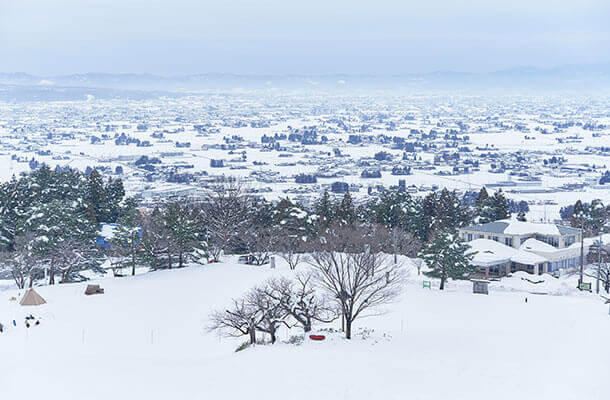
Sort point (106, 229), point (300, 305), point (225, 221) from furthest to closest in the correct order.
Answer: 1. point (106, 229)
2. point (225, 221)
3. point (300, 305)

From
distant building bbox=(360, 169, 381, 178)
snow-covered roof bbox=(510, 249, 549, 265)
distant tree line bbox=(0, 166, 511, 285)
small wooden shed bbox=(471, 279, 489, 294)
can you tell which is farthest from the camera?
distant building bbox=(360, 169, 381, 178)

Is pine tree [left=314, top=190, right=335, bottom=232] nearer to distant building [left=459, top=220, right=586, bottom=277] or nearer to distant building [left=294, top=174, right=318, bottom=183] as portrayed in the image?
distant building [left=459, top=220, right=586, bottom=277]

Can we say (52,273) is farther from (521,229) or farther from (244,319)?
(521,229)

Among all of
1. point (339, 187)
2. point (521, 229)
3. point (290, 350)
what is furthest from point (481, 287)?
point (339, 187)

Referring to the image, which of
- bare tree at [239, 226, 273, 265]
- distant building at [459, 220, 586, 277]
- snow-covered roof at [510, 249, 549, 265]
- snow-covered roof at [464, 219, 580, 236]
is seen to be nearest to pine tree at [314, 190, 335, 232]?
bare tree at [239, 226, 273, 265]

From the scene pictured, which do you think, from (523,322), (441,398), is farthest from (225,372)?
(523,322)

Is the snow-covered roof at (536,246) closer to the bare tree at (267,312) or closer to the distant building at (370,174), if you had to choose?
the bare tree at (267,312)

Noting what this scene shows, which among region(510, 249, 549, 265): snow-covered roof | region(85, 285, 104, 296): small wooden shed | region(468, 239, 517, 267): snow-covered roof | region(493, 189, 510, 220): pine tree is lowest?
region(510, 249, 549, 265): snow-covered roof

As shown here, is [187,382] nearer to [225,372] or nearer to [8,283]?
[225,372]
